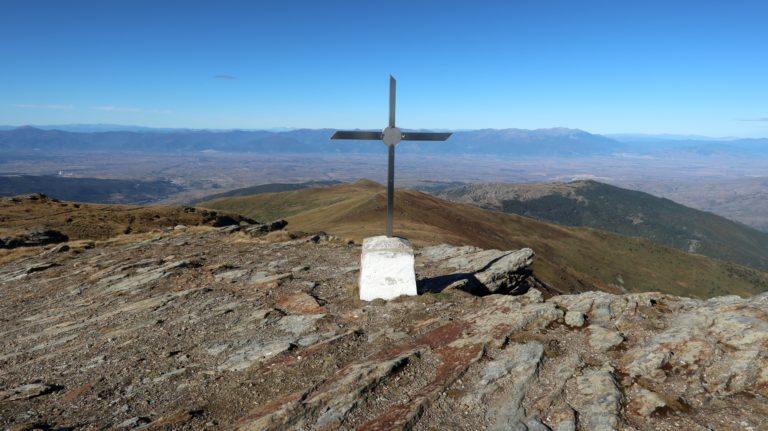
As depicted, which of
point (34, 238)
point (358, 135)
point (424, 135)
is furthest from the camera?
point (34, 238)

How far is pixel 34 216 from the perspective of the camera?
142 ft


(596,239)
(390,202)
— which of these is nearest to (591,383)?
(390,202)

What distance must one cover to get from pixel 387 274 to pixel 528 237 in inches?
3178

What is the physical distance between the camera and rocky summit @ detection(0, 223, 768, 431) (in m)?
8.96

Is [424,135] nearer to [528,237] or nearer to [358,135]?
[358,135]

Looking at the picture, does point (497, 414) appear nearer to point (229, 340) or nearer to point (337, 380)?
point (337, 380)

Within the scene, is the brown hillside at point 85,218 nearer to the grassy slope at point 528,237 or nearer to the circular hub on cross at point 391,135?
the grassy slope at point 528,237

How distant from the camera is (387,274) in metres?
15.7

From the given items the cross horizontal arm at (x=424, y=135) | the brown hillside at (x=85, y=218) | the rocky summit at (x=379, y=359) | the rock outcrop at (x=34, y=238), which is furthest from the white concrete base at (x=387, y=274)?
the brown hillside at (x=85, y=218)

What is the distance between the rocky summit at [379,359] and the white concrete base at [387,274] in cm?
50

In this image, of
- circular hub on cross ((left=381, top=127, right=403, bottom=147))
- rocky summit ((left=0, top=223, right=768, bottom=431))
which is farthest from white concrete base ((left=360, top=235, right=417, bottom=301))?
circular hub on cross ((left=381, top=127, right=403, bottom=147))

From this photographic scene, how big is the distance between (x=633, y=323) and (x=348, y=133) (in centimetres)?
1092

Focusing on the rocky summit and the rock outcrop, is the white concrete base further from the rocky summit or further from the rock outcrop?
the rock outcrop

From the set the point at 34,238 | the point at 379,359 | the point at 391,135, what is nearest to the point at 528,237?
the point at 34,238
